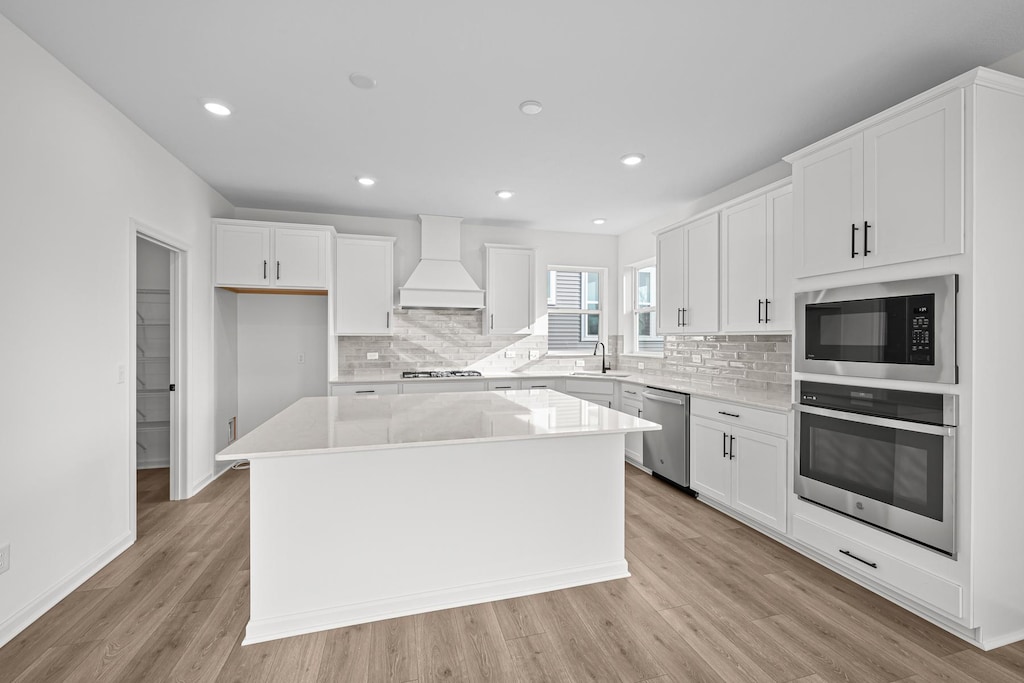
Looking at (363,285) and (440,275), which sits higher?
(440,275)

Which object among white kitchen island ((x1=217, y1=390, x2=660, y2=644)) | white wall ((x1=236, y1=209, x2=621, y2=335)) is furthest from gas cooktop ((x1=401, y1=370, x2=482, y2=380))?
white kitchen island ((x1=217, y1=390, x2=660, y2=644))

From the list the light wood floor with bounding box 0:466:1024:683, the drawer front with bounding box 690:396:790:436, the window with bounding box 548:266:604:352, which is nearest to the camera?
the light wood floor with bounding box 0:466:1024:683

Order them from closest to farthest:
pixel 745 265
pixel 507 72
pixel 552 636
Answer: pixel 552 636, pixel 507 72, pixel 745 265

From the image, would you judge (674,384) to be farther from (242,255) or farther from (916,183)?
(242,255)

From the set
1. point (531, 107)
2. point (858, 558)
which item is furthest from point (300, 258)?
point (858, 558)

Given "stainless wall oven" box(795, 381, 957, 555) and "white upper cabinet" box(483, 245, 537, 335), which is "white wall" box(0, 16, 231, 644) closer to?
"white upper cabinet" box(483, 245, 537, 335)

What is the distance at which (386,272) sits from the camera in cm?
467

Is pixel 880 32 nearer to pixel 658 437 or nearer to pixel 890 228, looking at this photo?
pixel 890 228

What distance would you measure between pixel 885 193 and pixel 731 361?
6.41 ft

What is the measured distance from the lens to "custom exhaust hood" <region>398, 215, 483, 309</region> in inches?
189

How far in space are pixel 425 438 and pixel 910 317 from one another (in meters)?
2.25

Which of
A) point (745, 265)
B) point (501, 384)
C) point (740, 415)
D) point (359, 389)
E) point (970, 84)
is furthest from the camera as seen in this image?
point (501, 384)

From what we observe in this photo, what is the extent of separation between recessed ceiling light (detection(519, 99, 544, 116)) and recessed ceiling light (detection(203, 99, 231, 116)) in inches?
66.5

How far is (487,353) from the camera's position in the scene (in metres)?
5.34
